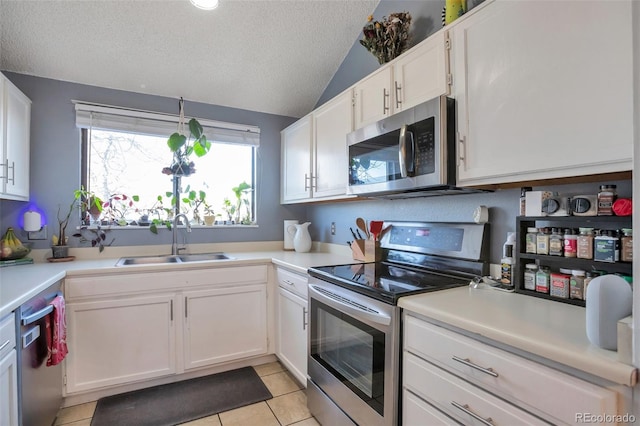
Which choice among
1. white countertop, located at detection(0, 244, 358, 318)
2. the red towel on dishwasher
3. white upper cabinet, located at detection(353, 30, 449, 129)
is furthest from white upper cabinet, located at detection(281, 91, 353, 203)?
the red towel on dishwasher

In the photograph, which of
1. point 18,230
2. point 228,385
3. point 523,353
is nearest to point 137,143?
point 18,230

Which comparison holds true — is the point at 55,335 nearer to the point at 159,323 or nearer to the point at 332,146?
the point at 159,323

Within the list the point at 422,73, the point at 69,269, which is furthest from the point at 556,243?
the point at 69,269

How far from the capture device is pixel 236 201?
313cm

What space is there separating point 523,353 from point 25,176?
3.02 m

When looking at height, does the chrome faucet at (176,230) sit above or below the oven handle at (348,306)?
above

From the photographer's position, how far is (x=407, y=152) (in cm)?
153

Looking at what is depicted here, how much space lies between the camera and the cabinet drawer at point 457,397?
92 cm

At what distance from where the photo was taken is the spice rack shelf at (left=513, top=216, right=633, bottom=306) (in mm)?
1088

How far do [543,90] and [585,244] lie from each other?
0.57 meters

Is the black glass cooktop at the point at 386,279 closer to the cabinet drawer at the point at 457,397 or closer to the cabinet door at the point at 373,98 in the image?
the cabinet drawer at the point at 457,397

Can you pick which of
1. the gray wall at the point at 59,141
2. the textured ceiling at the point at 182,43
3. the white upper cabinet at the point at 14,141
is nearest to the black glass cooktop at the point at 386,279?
the gray wall at the point at 59,141

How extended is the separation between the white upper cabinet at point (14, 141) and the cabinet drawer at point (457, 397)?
2.44 m

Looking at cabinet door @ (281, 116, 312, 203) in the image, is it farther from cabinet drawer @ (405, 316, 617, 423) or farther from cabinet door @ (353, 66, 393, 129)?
cabinet drawer @ (405, 316, 617, 423)
